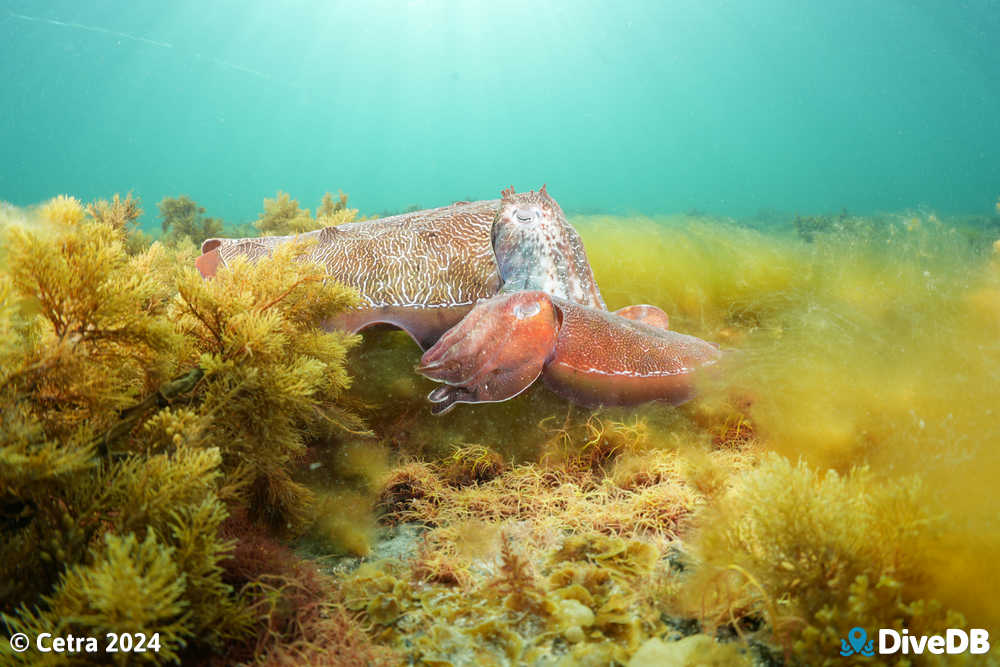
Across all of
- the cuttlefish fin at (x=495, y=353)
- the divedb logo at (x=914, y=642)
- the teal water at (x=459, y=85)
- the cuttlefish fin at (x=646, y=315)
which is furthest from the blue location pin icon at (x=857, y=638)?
the teal water at (x=459, y=85)

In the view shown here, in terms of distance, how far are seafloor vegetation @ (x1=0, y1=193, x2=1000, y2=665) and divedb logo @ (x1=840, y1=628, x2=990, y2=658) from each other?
0.03 m

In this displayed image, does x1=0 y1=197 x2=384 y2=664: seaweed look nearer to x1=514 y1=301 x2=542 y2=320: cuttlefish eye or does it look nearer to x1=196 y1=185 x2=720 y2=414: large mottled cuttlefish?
→ x1=196 y1=185 x2=720 y2=414: large mottled cuttlefish

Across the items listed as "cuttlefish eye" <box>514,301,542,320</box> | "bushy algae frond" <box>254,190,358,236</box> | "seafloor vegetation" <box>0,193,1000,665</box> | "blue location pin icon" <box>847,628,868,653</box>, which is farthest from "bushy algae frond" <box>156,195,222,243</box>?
"blue location pin icon" <box>847,628,868,653</box>

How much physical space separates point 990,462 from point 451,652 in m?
1.80

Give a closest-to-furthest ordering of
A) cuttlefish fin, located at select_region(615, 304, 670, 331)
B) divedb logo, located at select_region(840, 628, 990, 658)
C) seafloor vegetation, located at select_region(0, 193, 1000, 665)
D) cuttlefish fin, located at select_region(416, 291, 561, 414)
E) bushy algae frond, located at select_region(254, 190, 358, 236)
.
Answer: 1. divedb logo, located at select_region(840, 628, 990, 658)
2. seafloor vegetation, located at select_region(0, 193, 1000, 665)
3. cuttlefish fin, located at select_region(416, 291, 561, 414)
4. cuttlefish fin, located at select_region(615, 304, 670, 331)
5. bushy algae frond, located at select_region(254, 190, 358, 236)

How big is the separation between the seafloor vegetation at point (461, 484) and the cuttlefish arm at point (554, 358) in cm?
33

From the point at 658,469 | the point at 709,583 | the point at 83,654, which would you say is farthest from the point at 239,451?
the point at 658,469

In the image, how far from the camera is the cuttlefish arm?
7.22ft

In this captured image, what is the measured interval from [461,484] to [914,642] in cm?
181

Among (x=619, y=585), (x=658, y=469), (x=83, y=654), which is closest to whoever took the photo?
(x=83, y=654)

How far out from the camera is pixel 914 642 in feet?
3.65

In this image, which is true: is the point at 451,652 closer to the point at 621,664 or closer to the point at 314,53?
the point at 621,664

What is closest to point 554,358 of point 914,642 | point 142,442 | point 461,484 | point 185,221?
point 461,484

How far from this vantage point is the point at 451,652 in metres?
1.43
